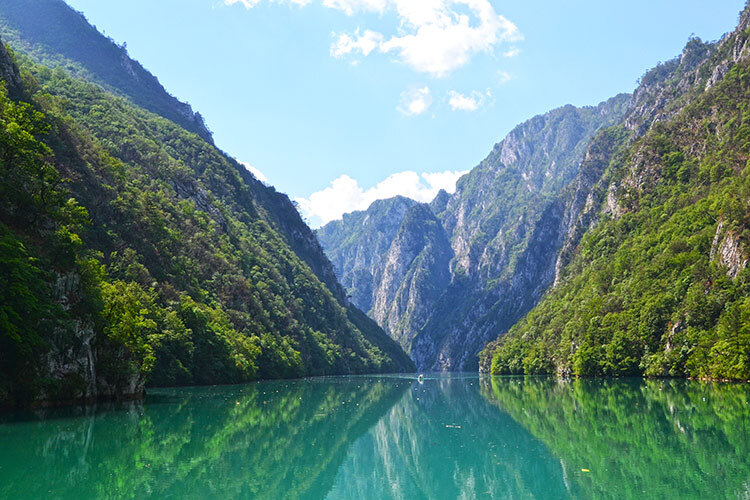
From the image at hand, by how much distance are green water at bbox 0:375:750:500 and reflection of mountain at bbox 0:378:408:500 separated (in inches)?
3.1

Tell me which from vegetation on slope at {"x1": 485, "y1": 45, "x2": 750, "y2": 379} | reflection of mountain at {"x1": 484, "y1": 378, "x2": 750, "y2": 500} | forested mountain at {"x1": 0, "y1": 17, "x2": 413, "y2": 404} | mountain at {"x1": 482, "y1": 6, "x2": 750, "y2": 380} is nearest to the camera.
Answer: reflection of mountain at {"x1": 484, "y1": 378, "x2": 750, "y2": 500}

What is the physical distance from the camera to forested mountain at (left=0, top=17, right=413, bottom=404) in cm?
4081

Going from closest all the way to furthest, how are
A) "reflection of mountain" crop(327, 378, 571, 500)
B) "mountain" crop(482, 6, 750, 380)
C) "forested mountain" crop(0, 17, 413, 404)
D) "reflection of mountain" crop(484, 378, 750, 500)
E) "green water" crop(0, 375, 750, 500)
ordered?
"reflection of mountain" crop(484, 378, 750, 500) → "green water" crop(0, 375, 750, 500) → "reflection of mountain" crop(327, 378, 571, 500) → "forested mountain" crop(0, 17, 413, 404) → "mountain" crop(482, 6, 750, 380)

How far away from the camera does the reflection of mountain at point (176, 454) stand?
1909 centimetres

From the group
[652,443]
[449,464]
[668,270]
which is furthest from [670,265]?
[449,464]

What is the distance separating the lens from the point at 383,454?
92.5 ft

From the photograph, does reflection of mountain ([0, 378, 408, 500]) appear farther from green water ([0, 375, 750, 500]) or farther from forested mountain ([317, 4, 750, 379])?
forested mountain ([317, 4, 750, 379])

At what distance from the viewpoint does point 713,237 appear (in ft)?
318

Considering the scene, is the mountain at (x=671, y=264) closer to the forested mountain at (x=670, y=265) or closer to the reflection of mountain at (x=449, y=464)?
the forested mountain at (x=670, y=265)

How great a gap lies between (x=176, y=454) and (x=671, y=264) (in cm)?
10180

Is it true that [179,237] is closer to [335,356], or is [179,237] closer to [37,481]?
[335,356]

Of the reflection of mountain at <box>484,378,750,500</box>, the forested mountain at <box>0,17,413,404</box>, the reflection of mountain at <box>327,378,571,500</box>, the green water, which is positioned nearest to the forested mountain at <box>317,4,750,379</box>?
the reflection of mountain at <box>484,378,750,500</box>

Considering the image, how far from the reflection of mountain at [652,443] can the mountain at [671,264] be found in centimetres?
3256

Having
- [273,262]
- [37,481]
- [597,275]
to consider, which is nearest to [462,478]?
[37,481]
